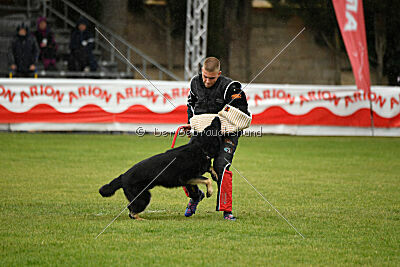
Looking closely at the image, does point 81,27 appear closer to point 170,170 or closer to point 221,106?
point 221,106

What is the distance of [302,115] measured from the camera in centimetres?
1775

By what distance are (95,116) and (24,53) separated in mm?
3712

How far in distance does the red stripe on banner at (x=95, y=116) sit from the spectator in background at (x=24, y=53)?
8.85 ft

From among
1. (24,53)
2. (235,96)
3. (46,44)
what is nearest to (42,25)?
(46,44)

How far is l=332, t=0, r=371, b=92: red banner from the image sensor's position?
670 inches

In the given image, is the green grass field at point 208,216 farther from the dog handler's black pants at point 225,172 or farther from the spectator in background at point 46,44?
the spectator in background at point 46,44

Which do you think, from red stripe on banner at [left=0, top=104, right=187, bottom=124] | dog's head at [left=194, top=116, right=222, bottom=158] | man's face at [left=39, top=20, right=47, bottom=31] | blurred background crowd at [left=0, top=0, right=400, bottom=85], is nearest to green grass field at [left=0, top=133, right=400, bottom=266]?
dog's head at [left=194, top=116, right=222, bottom=158]

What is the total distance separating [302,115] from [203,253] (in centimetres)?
1308

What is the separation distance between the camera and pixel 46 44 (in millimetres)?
20391

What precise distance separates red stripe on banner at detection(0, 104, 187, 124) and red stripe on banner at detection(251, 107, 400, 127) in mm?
2733

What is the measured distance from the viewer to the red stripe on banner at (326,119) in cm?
1769

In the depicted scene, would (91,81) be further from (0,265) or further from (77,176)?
(0,265)

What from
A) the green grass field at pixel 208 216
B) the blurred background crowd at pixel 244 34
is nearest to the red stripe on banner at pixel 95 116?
the green grass field at pixel 208 216

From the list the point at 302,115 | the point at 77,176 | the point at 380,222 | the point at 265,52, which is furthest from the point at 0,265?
the point at 265,52
